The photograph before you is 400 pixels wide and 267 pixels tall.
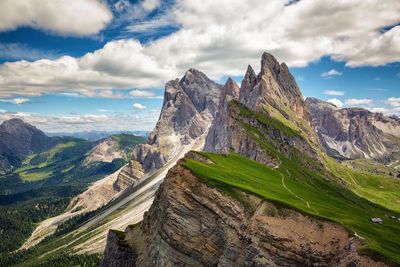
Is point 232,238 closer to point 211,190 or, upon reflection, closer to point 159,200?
point 211,190

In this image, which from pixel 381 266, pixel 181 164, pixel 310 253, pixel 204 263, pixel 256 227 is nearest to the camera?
pixel 381 266

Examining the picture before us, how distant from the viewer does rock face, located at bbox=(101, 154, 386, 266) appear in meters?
61.2

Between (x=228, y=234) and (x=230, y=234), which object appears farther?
(x=228, y=234)

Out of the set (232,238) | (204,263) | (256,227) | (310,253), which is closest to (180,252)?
(204,263)

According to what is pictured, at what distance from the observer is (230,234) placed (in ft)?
227

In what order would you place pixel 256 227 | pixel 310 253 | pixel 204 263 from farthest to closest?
1. pixel 204 263
2. pixel 256 227
3. pixel 310 253

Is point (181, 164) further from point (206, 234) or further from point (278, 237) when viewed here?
point (278, 237)

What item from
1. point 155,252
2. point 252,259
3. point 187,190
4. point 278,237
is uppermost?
point 187,190

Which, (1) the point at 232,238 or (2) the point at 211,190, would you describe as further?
(2) the point at 211,190

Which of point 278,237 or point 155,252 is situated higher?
point 278,237

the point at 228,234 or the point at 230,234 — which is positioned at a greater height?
the point at 230,234

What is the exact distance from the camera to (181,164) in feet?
272

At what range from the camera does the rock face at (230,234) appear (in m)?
61.2

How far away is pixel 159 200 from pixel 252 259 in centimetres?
2983
